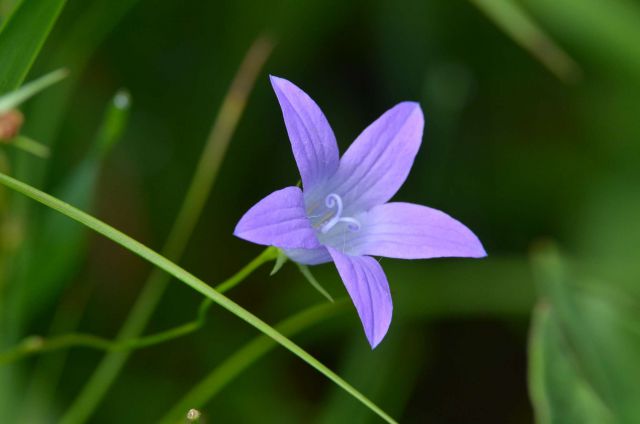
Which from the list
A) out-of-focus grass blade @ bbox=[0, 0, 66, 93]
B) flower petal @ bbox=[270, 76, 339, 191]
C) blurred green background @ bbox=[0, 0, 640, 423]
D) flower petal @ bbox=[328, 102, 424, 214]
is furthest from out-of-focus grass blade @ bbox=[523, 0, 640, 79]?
out-of-focus grass blade @ bbox=[0, 0, 66, 93]

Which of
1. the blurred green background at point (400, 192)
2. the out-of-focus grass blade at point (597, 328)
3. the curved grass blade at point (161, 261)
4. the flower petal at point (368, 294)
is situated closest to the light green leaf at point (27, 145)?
the blurred green background at point (400, 192)

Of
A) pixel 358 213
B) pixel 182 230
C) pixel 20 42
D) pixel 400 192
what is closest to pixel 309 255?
pixel 358 213

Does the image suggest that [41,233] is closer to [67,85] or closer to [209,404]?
[67,85]

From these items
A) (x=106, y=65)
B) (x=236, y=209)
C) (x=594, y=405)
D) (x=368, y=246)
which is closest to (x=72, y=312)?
(x=236, y=209)

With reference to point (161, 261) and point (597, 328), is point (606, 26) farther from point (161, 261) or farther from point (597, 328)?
point (161, 261)

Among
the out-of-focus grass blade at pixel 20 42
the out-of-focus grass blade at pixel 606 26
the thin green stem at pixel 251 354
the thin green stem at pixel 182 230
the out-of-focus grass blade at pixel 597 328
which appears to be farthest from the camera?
the out-of-focus grass blade at pixel 606 26

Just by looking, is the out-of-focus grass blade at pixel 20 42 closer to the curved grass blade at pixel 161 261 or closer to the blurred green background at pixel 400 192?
the curved grass blade at pixel 161 261
